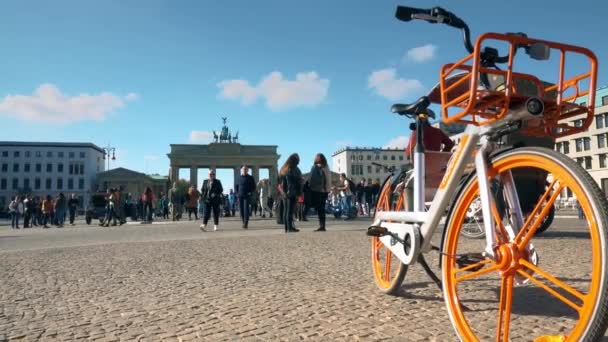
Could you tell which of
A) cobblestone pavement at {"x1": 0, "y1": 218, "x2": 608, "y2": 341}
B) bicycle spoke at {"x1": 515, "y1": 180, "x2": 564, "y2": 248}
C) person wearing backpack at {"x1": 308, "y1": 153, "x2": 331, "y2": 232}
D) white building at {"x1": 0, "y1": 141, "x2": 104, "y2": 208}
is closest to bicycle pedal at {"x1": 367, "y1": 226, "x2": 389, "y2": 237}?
cobblestone pavement at {"x1": 0, "y1": 218, "x2": 608, "y2": 341}

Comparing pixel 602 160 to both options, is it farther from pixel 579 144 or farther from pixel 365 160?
pixel 365 160

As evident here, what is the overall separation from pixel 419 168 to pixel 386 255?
904mm

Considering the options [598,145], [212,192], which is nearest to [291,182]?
[212,192]

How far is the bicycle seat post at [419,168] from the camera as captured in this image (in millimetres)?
2814

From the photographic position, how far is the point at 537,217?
173 centimetres

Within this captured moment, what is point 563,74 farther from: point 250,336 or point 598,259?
point 250,336

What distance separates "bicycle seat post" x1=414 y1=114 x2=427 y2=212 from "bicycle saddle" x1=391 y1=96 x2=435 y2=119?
0.19ft

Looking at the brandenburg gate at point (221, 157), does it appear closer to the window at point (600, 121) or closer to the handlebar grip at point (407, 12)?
the window at point (600, 121)

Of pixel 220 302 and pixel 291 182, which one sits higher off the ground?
pixel 291 182

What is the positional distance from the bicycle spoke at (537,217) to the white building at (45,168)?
121m

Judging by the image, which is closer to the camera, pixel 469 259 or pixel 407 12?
pixel 469 259

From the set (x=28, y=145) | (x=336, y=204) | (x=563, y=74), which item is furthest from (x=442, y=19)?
(x=28, y=145)

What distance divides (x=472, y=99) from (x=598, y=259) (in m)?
0.73

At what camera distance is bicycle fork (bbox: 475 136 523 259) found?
1948 millimetres
